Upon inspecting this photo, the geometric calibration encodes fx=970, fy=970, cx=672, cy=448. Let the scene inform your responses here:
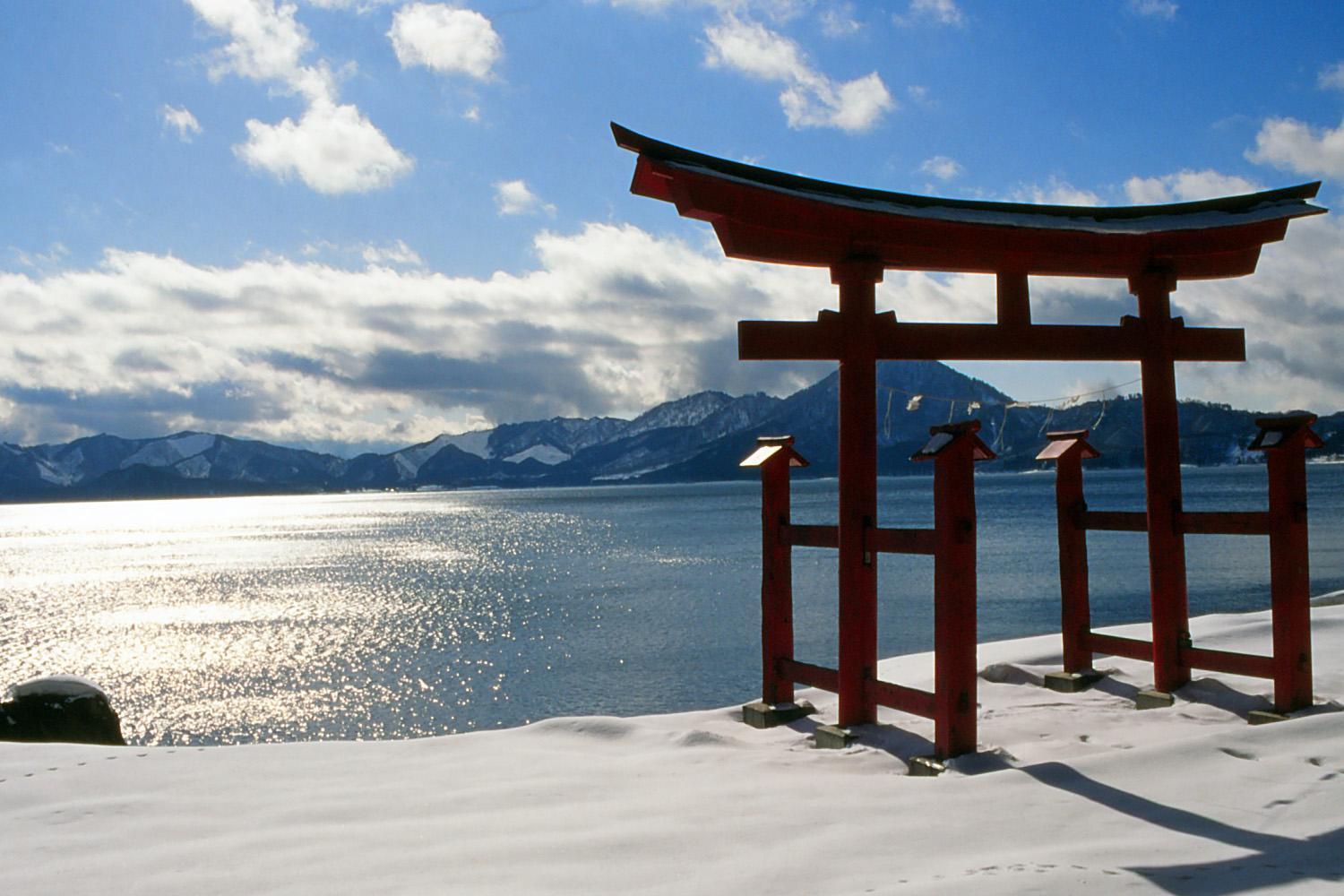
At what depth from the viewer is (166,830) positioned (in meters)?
5.16

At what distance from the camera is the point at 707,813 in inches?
204

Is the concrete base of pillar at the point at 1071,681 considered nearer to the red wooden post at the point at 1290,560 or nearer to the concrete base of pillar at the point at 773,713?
the red wooden post at the point at 1290,560

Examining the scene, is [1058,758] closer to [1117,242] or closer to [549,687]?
[1117,242]

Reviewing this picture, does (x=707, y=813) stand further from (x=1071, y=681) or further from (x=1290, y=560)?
(x=1290, y=560)

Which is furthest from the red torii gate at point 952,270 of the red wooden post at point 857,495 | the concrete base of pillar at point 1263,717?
the concrete base of pillar at point 1263,717

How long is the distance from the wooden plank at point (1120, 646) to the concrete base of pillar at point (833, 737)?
3024 millimetres

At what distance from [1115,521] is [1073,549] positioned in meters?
0.44

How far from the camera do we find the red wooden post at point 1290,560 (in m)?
7.07

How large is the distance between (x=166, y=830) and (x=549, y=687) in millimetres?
17711

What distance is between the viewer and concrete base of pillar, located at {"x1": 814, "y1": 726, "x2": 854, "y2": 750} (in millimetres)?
6844

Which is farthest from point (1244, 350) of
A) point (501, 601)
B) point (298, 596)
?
point (298, 596)

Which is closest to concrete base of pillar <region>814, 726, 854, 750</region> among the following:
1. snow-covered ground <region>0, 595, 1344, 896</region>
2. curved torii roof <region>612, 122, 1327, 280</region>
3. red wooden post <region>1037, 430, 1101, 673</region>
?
snow-covered ground <region>0, 595, 1344, 896</region>

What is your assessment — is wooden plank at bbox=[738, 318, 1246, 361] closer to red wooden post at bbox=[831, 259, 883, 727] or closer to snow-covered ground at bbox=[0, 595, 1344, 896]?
red wooden post at bbox=[831, 259, 883, 727]

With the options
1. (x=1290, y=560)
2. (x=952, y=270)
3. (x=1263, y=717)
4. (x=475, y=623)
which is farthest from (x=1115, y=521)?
(x=475, y=623)
